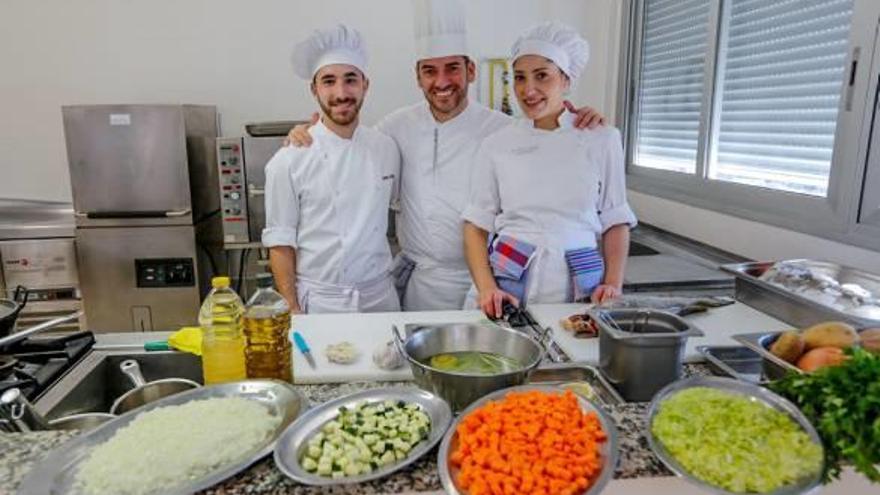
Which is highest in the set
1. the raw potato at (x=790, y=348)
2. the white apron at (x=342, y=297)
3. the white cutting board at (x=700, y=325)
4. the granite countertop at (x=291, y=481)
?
the raw potato at (x=790, y=348)

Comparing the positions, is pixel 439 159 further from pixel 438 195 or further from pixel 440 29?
pixel 440 29

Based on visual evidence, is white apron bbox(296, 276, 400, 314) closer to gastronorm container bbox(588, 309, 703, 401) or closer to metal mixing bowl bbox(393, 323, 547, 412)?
metal mixing bowl bbox(393, 323, 547, 412)

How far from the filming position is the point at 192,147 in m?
2.89

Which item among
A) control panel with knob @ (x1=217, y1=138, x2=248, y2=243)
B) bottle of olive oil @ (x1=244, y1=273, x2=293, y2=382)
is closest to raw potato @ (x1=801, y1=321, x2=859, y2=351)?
bottle of olive oil @ (x1=244, y1=273, x2=293, y2=382)

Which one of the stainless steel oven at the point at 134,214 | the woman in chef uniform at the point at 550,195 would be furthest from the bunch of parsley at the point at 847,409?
the stainless steel oven at the point at 134,214

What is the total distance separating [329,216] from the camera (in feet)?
6.10

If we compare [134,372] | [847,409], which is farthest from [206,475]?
[847,409]

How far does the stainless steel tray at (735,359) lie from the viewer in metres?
1.13

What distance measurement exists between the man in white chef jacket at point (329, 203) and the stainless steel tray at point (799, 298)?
1113 mm

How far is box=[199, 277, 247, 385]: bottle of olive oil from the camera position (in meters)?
1.02

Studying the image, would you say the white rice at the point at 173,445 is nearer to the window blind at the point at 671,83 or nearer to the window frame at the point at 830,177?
the window frame at the point at 830,177

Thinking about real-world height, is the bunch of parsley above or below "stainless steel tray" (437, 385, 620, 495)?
above

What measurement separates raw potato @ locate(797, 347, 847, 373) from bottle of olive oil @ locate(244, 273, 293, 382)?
0.88m

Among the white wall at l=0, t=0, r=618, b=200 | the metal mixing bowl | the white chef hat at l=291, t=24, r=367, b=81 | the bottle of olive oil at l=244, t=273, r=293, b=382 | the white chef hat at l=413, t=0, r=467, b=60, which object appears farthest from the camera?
the white wall at l=0, t=0, r=618, b=200
